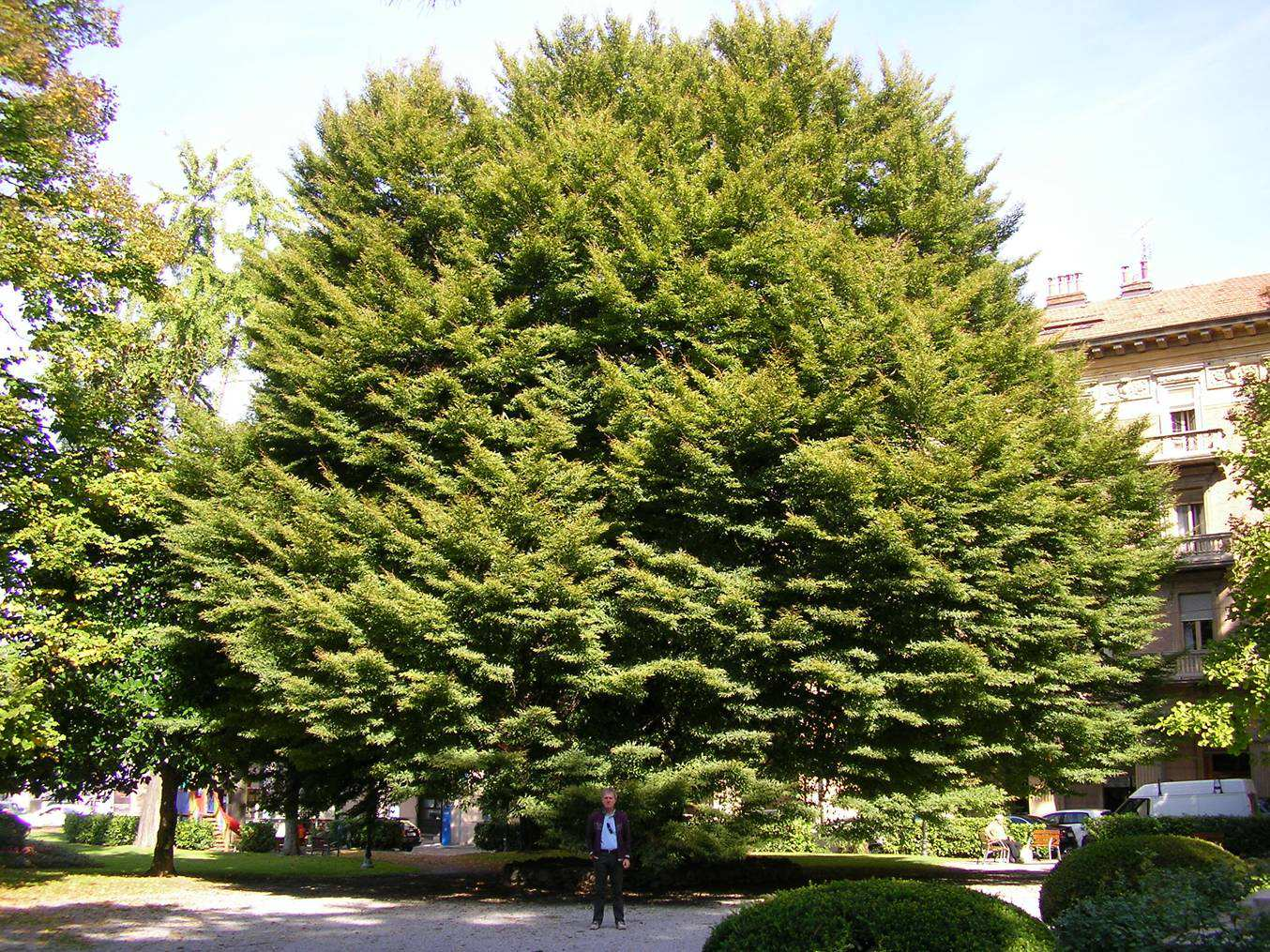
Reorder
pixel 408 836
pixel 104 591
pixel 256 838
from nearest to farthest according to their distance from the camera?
pixel 104 591, pixel 256 838, pixel 408 836

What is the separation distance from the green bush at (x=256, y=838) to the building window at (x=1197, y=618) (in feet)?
108

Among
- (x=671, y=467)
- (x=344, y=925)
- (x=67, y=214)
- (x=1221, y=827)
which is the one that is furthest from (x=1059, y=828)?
(x=67, y=214)

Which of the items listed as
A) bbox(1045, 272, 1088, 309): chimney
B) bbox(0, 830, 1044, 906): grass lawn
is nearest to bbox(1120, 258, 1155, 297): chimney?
bbox(1045, 272, 1088, 309): chimney

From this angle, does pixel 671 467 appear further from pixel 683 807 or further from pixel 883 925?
pixel 883 925

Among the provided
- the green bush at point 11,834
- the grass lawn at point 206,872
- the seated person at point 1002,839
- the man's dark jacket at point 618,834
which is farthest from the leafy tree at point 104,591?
the seated person at point 1002,839

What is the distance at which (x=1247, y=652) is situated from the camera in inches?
835

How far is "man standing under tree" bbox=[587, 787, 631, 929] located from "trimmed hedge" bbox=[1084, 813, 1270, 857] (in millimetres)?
15267

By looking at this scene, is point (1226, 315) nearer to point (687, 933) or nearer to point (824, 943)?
point (687, 933)

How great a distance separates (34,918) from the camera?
13.4m

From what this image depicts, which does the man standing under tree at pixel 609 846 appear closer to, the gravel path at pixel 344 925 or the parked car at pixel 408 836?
the gravel path at pixel 344 925

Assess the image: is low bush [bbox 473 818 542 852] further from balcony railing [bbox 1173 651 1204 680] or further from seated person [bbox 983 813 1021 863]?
balcony railing [bbox 1173 651 1204 680]

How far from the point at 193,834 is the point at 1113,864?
1222 inches

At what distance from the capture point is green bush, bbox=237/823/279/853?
3219 centimetres

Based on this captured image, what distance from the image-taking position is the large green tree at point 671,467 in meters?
16.7
